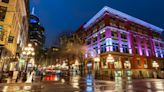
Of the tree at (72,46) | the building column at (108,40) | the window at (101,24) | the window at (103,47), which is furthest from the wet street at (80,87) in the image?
the window at (101,24)

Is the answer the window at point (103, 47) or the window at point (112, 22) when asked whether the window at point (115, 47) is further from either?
the window at point (112, 22)

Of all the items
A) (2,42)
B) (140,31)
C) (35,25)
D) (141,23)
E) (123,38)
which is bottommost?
(2,42)

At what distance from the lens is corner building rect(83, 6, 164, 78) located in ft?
104

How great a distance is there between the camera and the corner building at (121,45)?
1249 inches

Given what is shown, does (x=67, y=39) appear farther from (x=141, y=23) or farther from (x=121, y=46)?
(x=141, y=23)

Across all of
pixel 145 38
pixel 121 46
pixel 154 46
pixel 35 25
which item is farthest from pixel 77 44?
pixel 35 25

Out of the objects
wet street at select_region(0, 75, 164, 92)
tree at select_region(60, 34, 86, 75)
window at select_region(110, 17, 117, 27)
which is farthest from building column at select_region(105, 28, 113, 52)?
wet street at select_region(0, 75, 164, 92)

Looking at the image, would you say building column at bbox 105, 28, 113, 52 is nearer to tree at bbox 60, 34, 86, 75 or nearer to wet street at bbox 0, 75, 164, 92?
tree at bbox 60, 34, 86, 75

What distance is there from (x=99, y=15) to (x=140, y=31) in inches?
590

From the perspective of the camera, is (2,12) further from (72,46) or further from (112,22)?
(112,22)

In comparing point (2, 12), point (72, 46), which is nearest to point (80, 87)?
point (2, 12)

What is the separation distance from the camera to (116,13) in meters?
36.2

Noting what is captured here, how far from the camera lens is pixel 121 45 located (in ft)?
109

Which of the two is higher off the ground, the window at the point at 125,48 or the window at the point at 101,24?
the window at the point at 101,24
